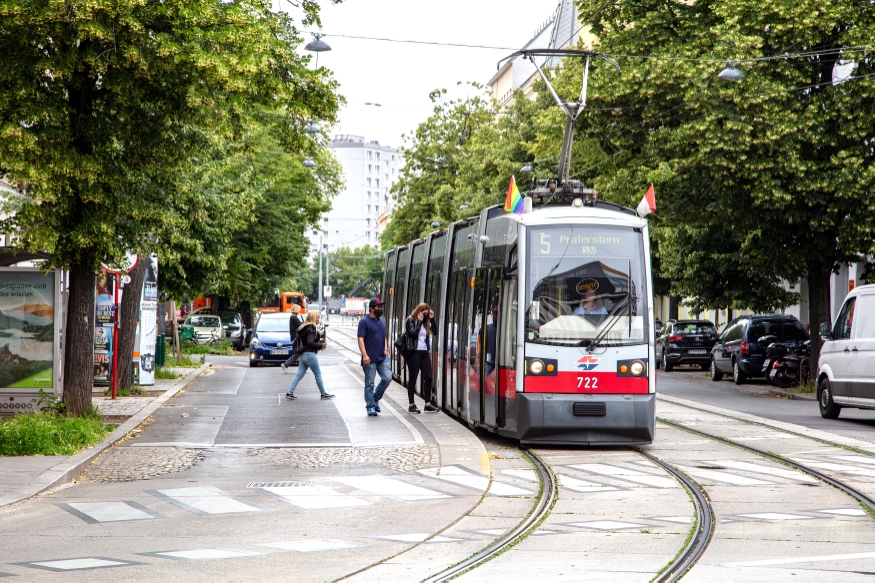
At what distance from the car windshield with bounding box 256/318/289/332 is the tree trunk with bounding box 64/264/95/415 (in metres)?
21.3

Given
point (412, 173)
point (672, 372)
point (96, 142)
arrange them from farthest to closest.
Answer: point (412, 173) → point (672, 372) → point (96, 142)

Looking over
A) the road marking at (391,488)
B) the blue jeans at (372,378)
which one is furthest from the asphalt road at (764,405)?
the road marking at (391,488)

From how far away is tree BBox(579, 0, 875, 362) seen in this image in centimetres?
2444

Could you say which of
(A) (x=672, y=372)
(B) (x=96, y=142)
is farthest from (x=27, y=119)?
(A) (x=672, y=372)

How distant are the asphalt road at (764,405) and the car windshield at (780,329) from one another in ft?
4.56

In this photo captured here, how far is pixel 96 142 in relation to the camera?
14.9 meters

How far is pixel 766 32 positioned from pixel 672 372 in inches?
624

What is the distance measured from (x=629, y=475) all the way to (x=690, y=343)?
27.6 metres

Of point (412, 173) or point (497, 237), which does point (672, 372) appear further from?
point (412, 173)

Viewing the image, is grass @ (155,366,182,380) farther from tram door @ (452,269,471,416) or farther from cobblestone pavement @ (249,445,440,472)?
cobblestone pavement @ (249,445,440,472)

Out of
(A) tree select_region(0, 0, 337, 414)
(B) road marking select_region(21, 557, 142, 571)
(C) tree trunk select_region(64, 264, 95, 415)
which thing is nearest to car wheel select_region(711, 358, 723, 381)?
(A) tree select_region(0, 0, 337, 414)

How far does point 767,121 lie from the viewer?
2441 centimetres

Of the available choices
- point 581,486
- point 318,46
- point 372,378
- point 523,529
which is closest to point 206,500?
point 523,529

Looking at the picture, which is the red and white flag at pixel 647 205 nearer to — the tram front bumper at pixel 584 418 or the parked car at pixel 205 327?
the tram front bumper at pixel 584 418
